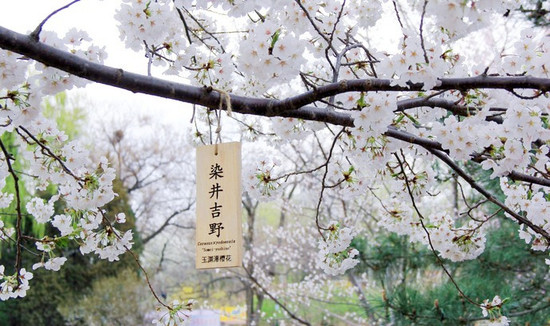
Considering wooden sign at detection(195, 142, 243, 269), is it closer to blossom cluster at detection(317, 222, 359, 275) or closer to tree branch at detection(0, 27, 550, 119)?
tree branch at detection(0, 27, 550, 119)

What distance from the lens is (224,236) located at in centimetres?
108

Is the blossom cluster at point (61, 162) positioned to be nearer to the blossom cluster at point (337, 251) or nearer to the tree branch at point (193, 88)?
the tree branch at point (193, 88)

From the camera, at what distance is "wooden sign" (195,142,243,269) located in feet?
3.53

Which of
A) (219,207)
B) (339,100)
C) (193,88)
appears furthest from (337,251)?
(193,88)

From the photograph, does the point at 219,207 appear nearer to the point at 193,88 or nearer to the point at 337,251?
the point at 193,88

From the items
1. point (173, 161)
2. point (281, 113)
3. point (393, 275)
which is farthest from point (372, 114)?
point (173, 161)

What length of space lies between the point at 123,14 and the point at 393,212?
101 cm

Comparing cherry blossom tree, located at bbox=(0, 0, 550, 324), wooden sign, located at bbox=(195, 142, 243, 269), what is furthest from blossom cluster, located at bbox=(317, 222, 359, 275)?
wooden sign, located at bbox=(195, 142, 243, 269)

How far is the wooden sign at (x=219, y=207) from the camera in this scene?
3.53ft

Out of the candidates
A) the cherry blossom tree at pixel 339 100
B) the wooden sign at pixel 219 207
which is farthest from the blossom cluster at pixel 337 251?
the wooden sign at pixel 219 207

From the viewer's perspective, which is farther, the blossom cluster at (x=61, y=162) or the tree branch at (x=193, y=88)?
the blossom cluster at (x=61, y=162)

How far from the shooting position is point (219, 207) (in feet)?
3.60

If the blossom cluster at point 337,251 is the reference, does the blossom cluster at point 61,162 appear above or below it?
above

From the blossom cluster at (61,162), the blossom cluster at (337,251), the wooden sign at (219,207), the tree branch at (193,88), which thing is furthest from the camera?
the blossom cluster at (337,251)
